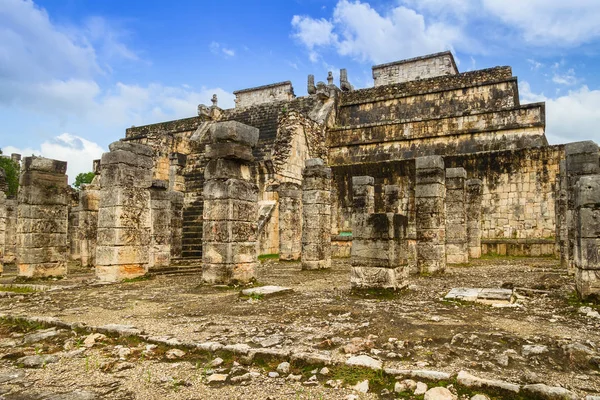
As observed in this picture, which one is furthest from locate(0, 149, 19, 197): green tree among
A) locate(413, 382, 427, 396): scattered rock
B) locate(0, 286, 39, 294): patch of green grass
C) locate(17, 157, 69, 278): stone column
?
locate(413, 382, 427, 396): scattered rock

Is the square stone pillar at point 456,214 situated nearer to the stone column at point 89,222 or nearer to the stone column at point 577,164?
the stone column at point 577,164

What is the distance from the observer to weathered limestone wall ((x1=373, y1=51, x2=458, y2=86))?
116 feet

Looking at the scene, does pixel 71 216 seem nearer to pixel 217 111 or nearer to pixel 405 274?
pixel 217 111

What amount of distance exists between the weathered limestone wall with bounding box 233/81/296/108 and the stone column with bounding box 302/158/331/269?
87.5 feet

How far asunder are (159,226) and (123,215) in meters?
2.65

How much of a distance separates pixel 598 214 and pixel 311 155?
53.4ft

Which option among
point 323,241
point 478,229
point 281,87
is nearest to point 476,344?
point 323,241

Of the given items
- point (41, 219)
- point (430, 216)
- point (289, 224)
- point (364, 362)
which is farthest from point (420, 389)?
point (289, 224)

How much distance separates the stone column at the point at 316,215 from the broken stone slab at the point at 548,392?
34.2ft

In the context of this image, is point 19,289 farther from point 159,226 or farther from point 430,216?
point 430,216

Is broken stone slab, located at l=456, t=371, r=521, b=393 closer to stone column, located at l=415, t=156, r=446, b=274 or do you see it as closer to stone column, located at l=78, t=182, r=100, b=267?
stone column, located at l=415, t=156, r=446, b=274

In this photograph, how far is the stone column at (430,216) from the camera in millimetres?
11422

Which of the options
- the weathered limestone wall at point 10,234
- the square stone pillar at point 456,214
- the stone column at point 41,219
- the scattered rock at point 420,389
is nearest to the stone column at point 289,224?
the square stone pillar at point 456,214

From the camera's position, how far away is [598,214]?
686 cm
